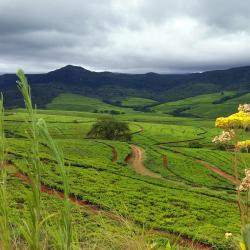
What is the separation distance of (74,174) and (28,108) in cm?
4756

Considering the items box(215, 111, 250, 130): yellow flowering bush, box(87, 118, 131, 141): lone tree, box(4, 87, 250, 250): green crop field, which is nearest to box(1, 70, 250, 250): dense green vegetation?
box(4, 87, 250, 250): green crop field

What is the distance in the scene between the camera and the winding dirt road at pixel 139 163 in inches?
2657

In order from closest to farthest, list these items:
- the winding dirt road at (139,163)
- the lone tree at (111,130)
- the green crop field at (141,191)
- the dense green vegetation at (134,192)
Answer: the dense green vegetation at (134,192) → the green crop field at (141,191) → the winding dirt road at (139,163) → the lone tree at (111,130)

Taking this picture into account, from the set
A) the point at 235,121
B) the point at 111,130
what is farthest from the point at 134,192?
the point at 111,130

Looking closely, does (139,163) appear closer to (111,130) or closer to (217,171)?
(217,171)

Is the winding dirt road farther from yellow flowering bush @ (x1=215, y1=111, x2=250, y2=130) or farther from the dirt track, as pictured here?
yellow flowering bush @ (x1=215, y1=111, x2=250, y2=130)

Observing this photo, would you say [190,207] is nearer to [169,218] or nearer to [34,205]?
[169,218]

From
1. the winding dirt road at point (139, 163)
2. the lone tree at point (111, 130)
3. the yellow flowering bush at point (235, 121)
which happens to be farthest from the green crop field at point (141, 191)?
the lone tree at point (111, 130)

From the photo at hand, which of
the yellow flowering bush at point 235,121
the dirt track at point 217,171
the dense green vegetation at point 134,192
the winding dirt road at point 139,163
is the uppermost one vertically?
the yellow flowering bush at point 235,121

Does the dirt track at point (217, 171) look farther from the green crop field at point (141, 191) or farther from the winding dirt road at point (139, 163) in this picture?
the winding dirt road at point (139, 163)

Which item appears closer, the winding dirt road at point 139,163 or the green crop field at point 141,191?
the green crop field at point 141,191

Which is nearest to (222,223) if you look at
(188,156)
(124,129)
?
(188,156)

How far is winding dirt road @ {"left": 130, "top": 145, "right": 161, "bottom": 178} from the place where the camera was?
6750 cm

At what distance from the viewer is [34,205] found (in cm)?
309
